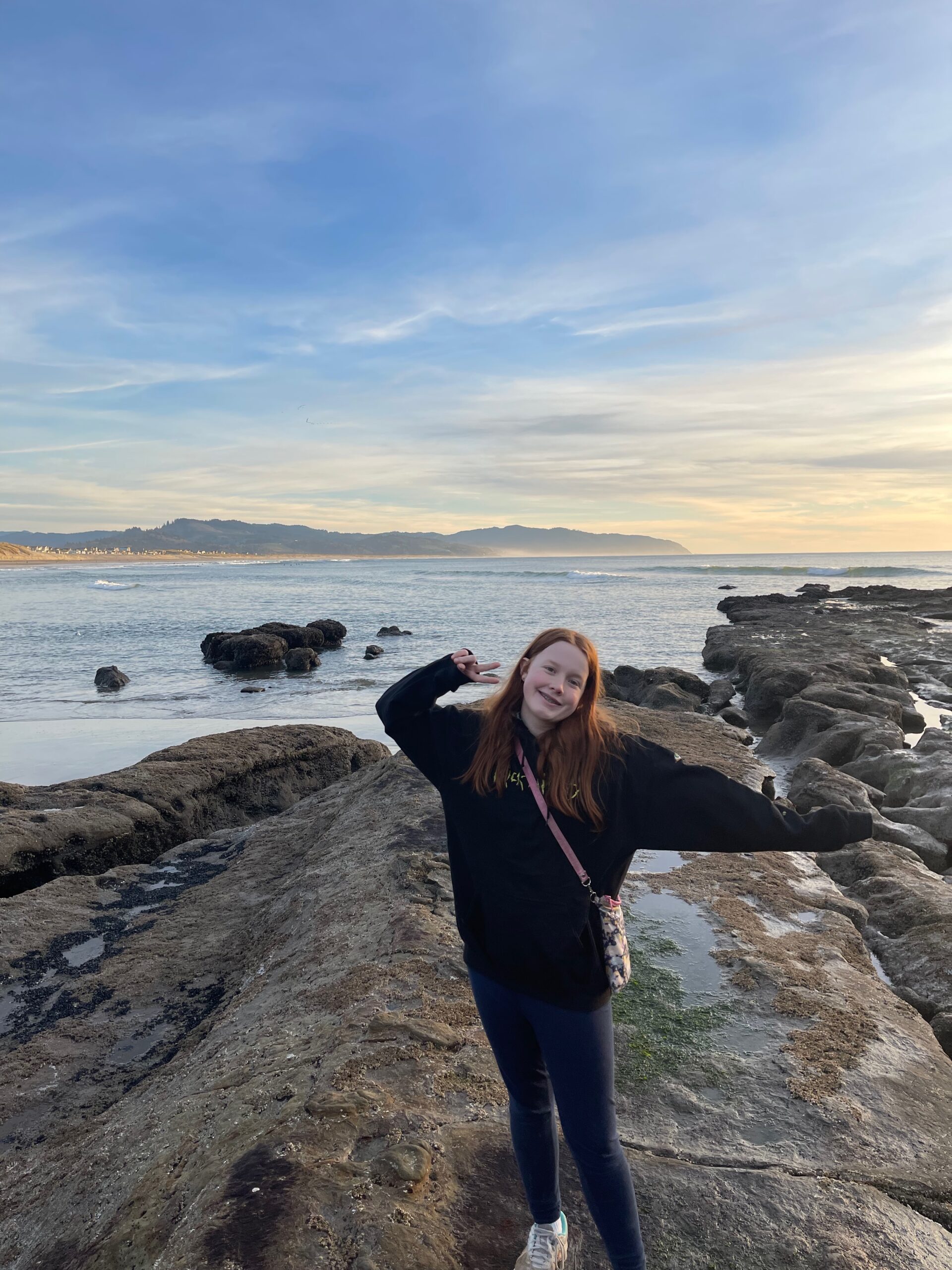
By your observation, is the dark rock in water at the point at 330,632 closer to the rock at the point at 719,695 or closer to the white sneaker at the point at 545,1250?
the rock at the point at 719,695

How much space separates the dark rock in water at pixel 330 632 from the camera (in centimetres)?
3064

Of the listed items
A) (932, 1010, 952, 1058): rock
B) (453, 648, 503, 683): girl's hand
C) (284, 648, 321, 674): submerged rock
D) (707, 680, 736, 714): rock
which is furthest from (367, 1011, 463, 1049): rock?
(284, 648, 321, 674): submerged rock

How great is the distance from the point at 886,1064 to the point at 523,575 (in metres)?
110

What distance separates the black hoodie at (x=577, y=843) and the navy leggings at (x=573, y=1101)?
7 centimetres

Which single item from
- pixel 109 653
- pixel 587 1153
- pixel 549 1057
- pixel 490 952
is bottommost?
pixel 109 653

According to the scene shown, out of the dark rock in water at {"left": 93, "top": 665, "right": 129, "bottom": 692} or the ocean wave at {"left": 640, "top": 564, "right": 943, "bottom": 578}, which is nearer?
the dark rock in water at {"left": 93, "top": 665, "right": 129, "bottom": 692}

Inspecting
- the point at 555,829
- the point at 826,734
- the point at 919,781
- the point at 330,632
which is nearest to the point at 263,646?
the point at 330,632

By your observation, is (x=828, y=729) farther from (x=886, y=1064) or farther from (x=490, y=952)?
(x=490, y=952)

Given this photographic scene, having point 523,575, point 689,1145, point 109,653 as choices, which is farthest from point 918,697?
point 523,575

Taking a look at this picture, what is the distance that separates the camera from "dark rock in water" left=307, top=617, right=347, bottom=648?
30641mm

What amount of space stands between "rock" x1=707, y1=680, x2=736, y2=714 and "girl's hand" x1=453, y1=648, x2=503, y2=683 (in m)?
13.6

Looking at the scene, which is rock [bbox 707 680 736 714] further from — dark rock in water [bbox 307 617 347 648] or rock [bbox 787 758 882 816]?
dark rock in water [bbox 307 617 347 648]

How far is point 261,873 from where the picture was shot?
6773 mm

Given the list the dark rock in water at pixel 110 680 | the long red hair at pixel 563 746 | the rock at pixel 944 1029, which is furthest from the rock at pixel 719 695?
the dark rock in water at pixel 110 680
